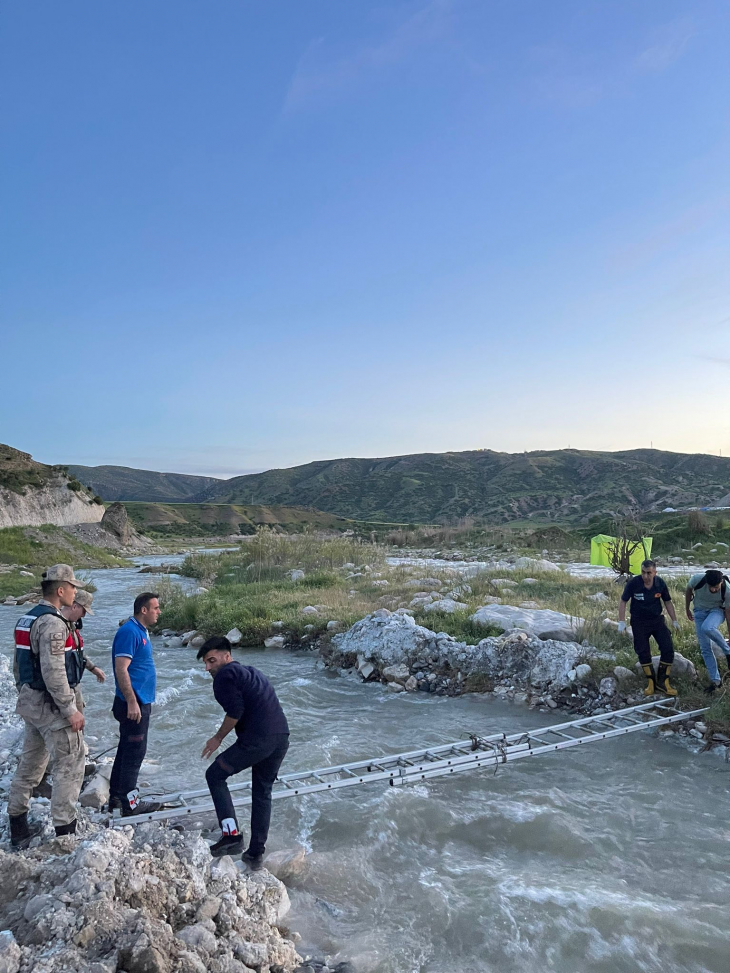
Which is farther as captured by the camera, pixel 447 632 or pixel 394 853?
pixel 447 632

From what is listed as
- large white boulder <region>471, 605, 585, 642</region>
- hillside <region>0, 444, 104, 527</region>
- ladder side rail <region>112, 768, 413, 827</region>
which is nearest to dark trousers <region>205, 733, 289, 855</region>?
ladder side rail <region>112, 768, 413, 827</region>

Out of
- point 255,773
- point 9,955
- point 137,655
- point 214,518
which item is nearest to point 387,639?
point 137,655

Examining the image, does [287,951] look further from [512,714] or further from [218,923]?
[512,714]

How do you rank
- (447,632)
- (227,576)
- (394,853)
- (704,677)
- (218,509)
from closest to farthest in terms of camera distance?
(394,853) < (704,677) < (447,632) < (227,576) < (218,509)

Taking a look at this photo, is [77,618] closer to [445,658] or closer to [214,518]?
[445,658]

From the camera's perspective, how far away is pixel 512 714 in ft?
27.8

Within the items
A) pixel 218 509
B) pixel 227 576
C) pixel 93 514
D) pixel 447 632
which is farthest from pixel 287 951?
pixel 218 509

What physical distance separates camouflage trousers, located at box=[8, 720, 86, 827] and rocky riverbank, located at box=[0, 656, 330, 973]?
28 cm

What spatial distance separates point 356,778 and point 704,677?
16.7 ft

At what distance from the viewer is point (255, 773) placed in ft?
15.5

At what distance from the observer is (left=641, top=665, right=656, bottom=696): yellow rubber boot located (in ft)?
26.5

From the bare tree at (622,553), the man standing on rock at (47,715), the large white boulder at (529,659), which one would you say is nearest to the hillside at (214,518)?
the bare tree at (622,553)

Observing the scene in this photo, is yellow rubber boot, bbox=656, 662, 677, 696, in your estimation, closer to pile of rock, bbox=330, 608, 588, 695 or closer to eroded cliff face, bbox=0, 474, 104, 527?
pile of rock, bbox=330, 608, 588, 695

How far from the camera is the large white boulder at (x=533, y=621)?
9.94m
